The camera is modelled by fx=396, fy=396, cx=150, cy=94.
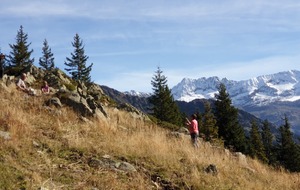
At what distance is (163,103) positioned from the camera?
5922 centimetres

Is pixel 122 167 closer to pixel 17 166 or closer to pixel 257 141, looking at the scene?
pixel 17 166

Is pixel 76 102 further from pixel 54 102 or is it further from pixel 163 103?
pixel 163 103

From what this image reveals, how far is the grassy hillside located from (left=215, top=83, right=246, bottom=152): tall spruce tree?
41039 mm

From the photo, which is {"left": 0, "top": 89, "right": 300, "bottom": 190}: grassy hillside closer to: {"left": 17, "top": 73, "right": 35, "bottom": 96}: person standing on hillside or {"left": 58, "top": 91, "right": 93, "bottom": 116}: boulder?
{"left": 58, "top": 91, "right": 93, "bottom": 116}: boulder

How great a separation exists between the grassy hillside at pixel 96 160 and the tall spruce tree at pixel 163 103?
45291 millimetres

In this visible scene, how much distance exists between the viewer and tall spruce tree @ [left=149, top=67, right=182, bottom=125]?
57375mm

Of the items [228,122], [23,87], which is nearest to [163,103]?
[228,122]

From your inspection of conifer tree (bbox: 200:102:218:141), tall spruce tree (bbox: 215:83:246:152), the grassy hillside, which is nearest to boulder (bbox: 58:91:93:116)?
the grassy hillside

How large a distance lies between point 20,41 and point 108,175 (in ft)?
197

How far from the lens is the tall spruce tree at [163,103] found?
188 ft

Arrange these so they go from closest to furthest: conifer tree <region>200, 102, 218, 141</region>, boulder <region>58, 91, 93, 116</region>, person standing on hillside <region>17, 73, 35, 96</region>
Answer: boulder <region>58, 91, 93, 116</region> < person standing on hillside <region>17, 73, 35, 96</region> < conifer tree <region>200, 102, 218, 141</region>

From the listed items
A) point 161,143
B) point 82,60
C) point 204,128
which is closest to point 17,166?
point 161,143

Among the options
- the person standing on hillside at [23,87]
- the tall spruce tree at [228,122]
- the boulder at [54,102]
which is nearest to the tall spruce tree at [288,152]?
the tall spruce tree at [228,122]

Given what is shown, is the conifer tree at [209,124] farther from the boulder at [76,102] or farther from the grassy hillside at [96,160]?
the grassy hillside at [96,160]
